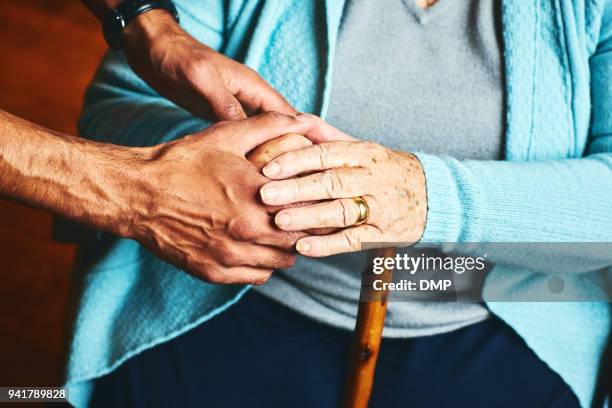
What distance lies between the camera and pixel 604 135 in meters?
0.89

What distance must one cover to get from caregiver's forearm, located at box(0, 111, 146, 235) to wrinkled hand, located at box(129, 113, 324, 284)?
0.07 ft

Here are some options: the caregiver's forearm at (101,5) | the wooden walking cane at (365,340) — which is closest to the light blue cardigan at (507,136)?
the caregiver's forearm at (101,5)

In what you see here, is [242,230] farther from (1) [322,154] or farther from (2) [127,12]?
(2) [127,12]

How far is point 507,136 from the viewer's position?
879 mm

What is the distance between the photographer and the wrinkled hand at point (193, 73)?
86 centimetres

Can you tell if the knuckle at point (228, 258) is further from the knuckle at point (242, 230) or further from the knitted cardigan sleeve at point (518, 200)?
the knitted cardigan sleeve at point (518, 200)

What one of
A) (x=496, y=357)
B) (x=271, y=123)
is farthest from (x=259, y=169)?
(x=496, y=357)

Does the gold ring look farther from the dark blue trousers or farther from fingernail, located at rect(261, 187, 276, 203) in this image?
the dark blue trousers

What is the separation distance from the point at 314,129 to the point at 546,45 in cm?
40

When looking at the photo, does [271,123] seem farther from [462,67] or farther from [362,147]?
[462,67]

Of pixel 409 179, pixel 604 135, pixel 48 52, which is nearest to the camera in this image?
pixel 409 179

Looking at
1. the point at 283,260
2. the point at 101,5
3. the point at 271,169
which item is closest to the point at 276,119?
the point at 271,169

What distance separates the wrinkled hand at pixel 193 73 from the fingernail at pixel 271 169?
17cm

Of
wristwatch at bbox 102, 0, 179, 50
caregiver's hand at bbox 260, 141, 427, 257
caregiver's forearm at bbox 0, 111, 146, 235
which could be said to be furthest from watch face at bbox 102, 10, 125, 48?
caregiver's hand at bbox 260, 141, 427, 257
